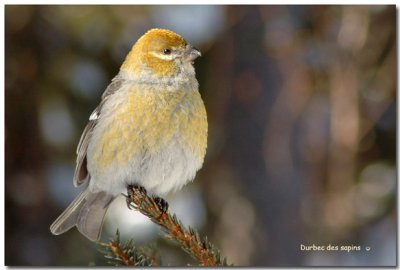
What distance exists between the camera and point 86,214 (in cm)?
359

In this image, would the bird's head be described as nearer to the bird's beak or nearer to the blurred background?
the bird's beak

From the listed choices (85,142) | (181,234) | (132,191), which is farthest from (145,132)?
(181,234)

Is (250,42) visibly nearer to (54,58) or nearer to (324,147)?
(324,147)

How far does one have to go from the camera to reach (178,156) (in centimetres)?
330

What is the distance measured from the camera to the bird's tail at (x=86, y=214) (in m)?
3.53

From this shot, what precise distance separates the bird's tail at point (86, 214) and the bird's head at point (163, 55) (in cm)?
64

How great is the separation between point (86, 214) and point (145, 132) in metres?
0.62

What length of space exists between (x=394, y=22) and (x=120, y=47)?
1.57 metres

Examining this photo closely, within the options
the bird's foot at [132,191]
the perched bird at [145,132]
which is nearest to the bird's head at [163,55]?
the perched bird at [145,132]

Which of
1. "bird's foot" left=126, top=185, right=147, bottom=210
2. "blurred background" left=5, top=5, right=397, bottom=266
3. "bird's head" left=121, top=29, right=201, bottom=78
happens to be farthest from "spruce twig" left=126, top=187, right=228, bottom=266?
"blurred background" left=5, top=5, right=397, bottom=266

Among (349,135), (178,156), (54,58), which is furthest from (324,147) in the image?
(54,58)

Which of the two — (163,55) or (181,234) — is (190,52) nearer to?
(163,55)

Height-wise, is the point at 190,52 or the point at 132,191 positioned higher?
the point at 190,52

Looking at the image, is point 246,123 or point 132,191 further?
point 246,123
